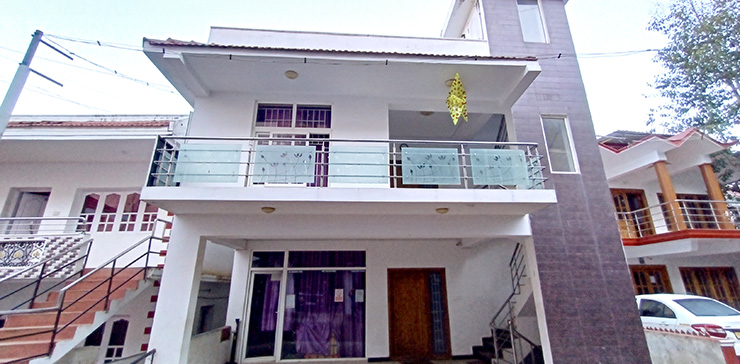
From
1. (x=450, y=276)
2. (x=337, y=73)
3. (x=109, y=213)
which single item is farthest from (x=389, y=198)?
(x=109, y=213)

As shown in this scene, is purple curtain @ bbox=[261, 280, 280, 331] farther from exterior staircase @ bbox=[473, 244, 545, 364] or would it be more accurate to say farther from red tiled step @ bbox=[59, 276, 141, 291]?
exterior staircase @ bbox=[473, 244, 545, 364]

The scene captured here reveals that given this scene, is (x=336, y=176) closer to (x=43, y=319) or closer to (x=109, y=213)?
(x=43, y=319)

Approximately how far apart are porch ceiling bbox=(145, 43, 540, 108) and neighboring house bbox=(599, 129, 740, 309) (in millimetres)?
6669

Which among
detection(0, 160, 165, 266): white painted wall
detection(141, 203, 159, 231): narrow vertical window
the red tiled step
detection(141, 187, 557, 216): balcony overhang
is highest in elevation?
detection(0, 160, 165, 266): white painted wall

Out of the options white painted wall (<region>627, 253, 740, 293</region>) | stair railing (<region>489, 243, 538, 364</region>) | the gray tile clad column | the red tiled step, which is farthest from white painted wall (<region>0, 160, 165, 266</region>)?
white painted wall (<region>627, 253, 740, 293</region>)

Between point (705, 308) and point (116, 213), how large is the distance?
13785 millimetres

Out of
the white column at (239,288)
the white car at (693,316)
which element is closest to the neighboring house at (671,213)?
the white car at (693,316)

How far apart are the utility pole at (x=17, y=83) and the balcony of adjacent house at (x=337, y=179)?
Answer: 2810 mm

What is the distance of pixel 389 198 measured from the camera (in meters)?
4.68

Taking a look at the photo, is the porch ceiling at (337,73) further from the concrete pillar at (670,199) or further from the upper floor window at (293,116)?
the concrete pillar at (670,199)

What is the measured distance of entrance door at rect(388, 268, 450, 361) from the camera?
752 cm

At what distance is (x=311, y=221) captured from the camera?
17.0 ft

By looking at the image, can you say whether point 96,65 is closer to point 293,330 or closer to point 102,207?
point 102,207

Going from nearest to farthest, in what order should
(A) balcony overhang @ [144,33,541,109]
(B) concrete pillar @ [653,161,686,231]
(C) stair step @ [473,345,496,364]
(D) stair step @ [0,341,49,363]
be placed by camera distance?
(D) stair step @ [0,341,49,363]
(A) balcony overhang @ [144,33,541,109]
(C) stair step @ [473,345,496,364]
(B) concrete pillar @ [653,161,686,231]
